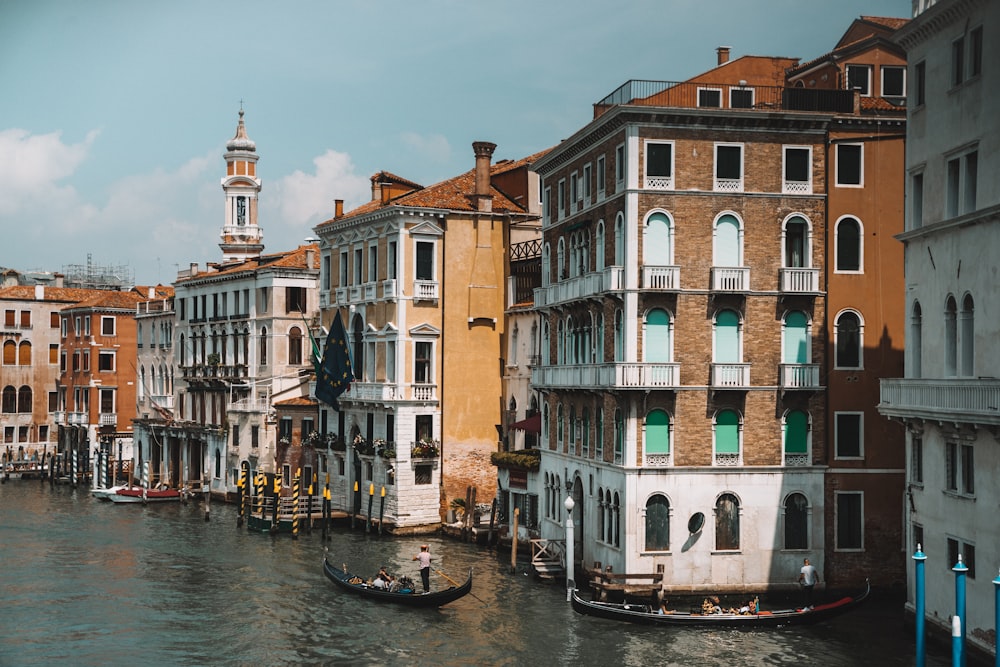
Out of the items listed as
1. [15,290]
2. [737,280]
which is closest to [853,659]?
[737,280]

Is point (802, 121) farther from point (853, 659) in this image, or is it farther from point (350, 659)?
point (350, 659)

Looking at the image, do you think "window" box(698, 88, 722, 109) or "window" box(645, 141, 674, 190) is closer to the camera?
"window" box(645, 141, 674, 190)

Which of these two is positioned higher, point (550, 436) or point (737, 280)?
point (737, 280)

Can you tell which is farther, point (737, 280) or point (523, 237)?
point (523, 237)

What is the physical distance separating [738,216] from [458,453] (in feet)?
53.8

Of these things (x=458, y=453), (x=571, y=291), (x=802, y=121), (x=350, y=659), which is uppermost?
(x=802, y=121)

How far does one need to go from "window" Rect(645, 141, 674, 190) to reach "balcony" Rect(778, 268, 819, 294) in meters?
3.29

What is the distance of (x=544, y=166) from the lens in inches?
1414

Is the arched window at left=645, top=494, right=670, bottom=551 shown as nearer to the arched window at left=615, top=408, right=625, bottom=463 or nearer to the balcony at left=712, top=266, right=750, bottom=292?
the arched window at left=615, top=408, right=625, bottom=463

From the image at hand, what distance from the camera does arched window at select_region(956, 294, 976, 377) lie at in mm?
22375

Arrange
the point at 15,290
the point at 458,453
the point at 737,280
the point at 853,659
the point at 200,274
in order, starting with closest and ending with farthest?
1. the point at 853,659
2. the point at 737,280
3. the point at 458,453
4. the point at 200,274
5. the point at 15,290

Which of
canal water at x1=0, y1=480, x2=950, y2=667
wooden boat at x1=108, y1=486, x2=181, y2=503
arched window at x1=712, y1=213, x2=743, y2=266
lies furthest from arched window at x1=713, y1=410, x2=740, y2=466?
wooden boat at x1=108, y1=486, x2=181, y2=503

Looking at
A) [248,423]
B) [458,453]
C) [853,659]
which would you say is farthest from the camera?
[248,423]

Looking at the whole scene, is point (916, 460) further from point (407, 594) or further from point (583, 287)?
point (407, 594)
